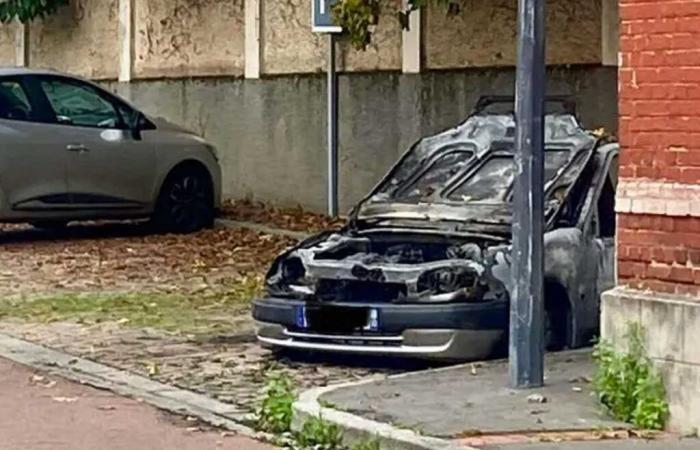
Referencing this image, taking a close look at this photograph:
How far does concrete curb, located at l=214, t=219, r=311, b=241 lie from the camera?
1842 centimetres

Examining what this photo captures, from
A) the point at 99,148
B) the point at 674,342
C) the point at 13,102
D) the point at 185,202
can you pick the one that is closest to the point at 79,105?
the point at 99,148

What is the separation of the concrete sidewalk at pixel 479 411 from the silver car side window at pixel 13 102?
8.88m

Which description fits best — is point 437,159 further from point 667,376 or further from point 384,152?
point 384,152

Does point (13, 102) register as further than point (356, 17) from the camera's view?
Yes

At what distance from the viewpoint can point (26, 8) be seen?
2459 cm

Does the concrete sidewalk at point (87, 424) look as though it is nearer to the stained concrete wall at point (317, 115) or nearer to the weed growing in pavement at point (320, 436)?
A: the weed growing in pavement at point (320, 436)

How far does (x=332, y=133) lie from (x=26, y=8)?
7629mm

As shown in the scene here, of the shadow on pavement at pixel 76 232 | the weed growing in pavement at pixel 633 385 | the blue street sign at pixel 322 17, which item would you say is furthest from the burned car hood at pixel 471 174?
the shadow on pavement at pixel 76 232

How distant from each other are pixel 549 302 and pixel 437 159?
5.32ft

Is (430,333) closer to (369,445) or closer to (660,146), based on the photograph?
(369,445)

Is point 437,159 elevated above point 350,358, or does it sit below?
above

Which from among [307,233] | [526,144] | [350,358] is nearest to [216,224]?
[307,233]

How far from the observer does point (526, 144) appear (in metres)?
9.80

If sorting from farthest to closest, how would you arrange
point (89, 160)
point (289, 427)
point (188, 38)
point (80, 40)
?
point (80, 40) < point (188, 38) < point (89, 160) < point (289, 427)
